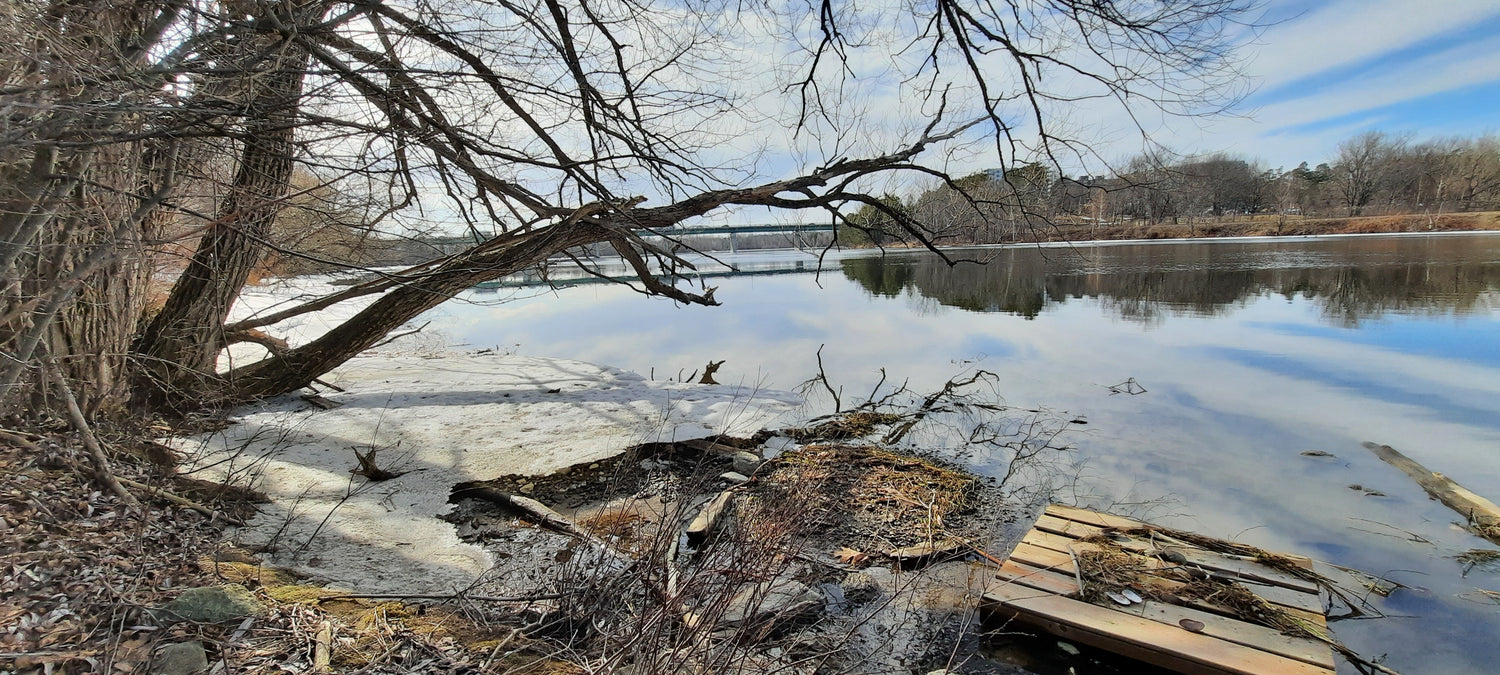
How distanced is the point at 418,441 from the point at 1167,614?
5.27 meters

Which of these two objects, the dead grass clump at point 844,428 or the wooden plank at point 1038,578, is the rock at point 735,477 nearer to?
the dead grass clump at point 844,428

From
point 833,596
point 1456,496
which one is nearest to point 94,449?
point 833,596

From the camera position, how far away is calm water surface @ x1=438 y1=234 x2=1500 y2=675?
399cm

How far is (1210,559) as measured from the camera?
133 inches

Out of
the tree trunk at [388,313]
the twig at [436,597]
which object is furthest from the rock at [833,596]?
the tree trunk at [388,313]

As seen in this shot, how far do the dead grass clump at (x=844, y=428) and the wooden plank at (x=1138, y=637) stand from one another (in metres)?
2.85

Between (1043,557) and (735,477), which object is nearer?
(1043,557)

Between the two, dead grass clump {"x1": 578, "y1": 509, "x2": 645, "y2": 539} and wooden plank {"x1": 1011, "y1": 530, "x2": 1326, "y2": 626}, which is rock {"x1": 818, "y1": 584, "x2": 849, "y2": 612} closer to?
wooden plank {"x1": 1011, "y1": 530, "x2": 1326, "y2": 626}

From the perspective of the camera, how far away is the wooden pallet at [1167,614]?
2574 millimetres

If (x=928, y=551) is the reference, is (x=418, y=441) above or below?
above

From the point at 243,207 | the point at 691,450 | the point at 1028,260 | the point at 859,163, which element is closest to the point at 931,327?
the point at 859,163

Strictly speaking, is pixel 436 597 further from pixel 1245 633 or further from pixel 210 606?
pixel 1245 633

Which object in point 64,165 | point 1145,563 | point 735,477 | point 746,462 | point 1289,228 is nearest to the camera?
point 64,165

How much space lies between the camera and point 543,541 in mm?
3594
